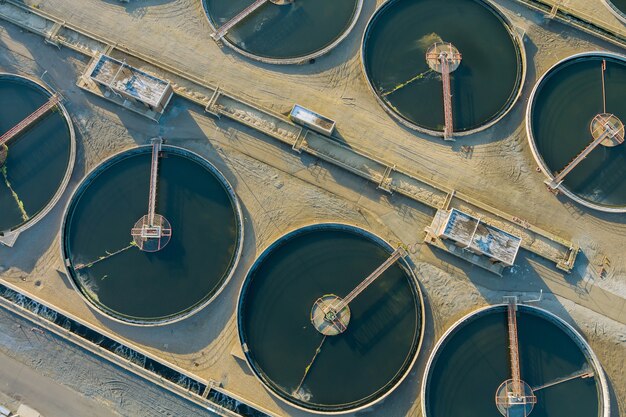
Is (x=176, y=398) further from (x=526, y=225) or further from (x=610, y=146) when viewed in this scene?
(x=610, y=146)

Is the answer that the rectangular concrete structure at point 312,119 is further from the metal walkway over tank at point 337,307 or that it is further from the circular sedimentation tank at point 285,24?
the metal walkway over tank at point 337,307

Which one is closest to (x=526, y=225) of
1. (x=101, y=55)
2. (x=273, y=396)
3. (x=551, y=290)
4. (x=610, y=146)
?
(x=551, y=290)

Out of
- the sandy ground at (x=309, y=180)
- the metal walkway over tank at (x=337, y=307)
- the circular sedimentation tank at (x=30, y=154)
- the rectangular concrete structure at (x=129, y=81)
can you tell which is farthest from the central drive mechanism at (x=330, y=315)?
the circular sedimentation tank at (x=30, y=154)

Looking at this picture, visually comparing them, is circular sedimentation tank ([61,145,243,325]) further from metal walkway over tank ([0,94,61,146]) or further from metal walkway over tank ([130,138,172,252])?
metal walkway over tank ([0,94,61,146])

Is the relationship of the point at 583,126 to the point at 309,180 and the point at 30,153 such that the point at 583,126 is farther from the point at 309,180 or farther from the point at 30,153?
the point at 30,153

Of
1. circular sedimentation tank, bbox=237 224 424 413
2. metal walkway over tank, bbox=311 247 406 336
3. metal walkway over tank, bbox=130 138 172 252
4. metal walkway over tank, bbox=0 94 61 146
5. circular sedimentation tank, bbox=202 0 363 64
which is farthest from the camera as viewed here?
circular sedimentation tank, bbox=202 0 363 64

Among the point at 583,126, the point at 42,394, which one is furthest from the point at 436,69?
the point at 42,394

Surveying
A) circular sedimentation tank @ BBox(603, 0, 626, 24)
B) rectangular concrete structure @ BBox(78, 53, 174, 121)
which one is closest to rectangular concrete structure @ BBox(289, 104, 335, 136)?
rectangular concrete structure @ BBox(78, 53, 174, 121)
